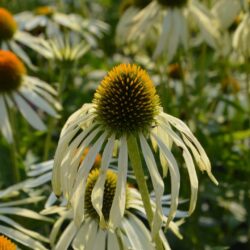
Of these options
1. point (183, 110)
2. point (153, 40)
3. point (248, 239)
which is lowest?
point (248, 239)

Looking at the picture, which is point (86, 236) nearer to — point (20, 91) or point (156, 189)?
point (156, 189)

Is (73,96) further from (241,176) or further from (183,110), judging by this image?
(241,176)

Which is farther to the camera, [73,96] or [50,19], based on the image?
[50,19]

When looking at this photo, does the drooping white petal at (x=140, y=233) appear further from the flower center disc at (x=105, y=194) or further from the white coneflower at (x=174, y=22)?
the white coneflower at (x=174, y=22)

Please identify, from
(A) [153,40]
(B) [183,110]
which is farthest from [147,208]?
(A) [153,40]

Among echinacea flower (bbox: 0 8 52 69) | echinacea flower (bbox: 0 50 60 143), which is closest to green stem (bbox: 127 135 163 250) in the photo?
echinacea flower (bbox: 0 50 60 143)

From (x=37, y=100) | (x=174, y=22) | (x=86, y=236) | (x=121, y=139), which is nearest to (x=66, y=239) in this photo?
(x=86, y=236)
